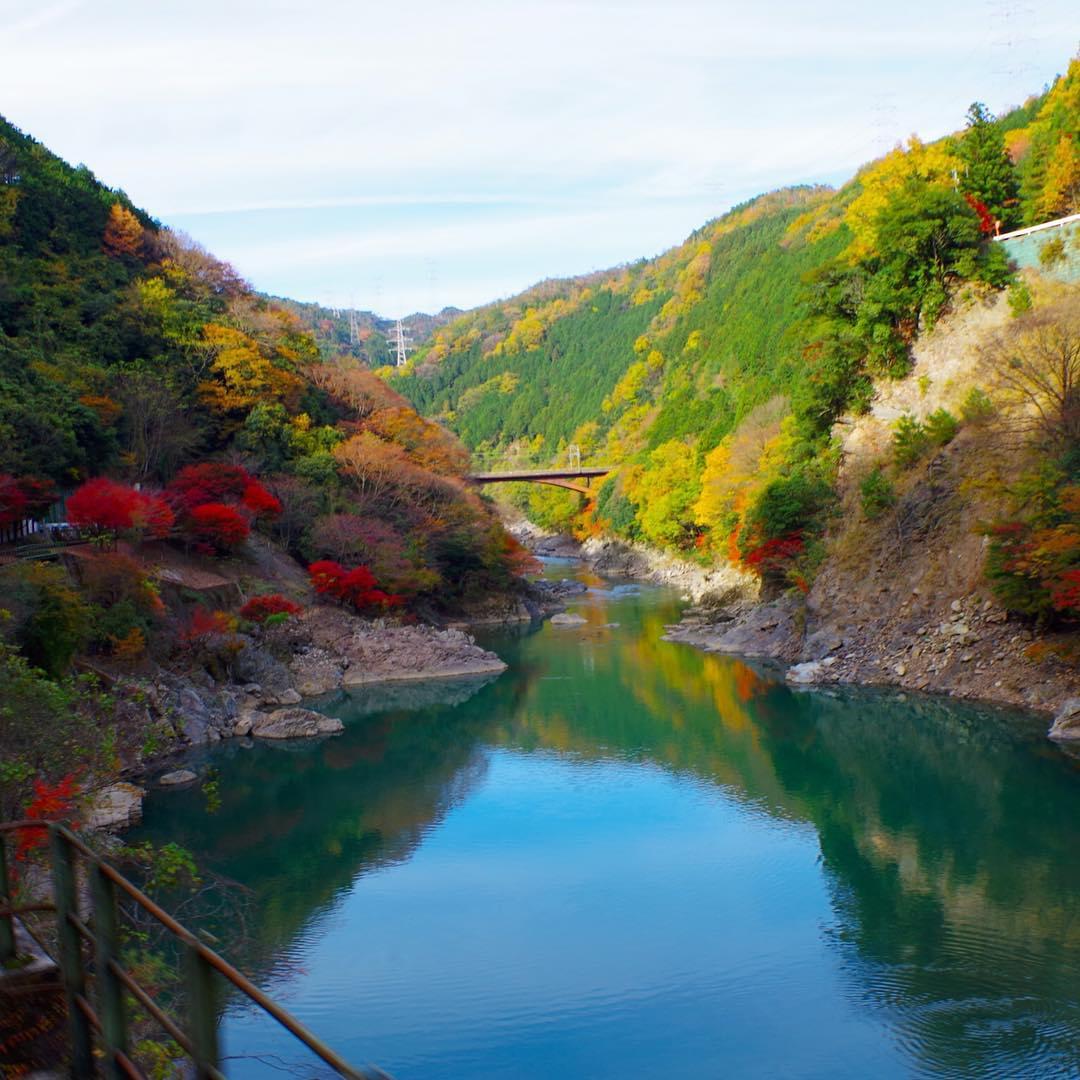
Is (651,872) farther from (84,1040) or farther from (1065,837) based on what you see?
(84,1040)

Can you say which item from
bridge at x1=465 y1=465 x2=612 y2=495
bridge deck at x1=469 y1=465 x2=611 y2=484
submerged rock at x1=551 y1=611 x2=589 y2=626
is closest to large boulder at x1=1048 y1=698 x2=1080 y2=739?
submerged rock at x1=551 y1=611 x2=589 y2=626

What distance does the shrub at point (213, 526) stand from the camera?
26578mm

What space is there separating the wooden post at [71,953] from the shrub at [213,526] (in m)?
24.0

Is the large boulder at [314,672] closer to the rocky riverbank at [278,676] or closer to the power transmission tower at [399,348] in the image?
the rocky riverbank at [278,676]

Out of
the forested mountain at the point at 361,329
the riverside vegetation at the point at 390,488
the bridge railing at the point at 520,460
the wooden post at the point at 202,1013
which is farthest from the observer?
the forested mountain at the point at 361,329

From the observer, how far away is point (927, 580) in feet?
81.4

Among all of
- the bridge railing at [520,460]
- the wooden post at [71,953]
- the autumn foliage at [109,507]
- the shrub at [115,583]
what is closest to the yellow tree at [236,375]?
the autumn foliage at [109,507]

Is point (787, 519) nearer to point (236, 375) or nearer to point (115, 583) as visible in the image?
point (236, 375)

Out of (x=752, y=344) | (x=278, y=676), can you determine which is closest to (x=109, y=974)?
(x=278, y=676)

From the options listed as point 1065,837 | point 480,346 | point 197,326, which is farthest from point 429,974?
point 480,346

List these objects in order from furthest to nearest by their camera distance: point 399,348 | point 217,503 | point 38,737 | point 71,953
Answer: point 399,348 < point 217,503 < point 38,737 < point 71,953

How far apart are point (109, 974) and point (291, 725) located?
61.8 feet

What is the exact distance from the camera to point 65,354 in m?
29.0

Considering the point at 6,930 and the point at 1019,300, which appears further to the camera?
the point at 1019,300
